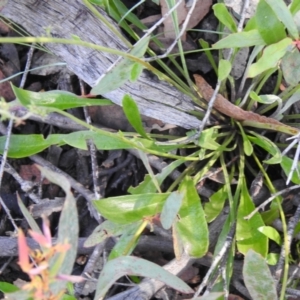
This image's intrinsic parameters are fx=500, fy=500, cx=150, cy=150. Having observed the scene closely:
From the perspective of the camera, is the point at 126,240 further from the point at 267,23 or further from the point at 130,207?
the point at 267,23

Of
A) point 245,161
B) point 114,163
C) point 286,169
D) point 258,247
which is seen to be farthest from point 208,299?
point 114,163

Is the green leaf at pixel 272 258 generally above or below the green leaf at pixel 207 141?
below

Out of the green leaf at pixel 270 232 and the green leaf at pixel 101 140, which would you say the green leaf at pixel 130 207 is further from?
the green leaf at pixel 270 232

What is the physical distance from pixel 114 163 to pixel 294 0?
0.71 m

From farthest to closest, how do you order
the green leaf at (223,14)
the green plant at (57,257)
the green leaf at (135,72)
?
1. the green leaf at (223,14)
2. the green leaf at (135,72)
3. the green plant at (57,257)

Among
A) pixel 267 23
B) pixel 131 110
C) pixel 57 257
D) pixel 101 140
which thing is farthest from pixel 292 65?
pixel 57 257

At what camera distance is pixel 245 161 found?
1395 mm

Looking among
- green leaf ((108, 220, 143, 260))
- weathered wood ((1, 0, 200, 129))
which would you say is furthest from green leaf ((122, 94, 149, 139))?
green leaf ((108, 220, 143, 260))

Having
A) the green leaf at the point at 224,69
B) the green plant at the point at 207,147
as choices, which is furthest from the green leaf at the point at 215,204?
the green leaf at the point at 224,69

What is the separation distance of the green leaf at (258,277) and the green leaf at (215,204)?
0.83 ft

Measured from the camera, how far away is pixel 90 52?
135cm

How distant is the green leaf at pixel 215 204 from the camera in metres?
1.31

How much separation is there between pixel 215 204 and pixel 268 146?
21cm

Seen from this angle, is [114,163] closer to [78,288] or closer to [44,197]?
[44,197]
